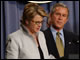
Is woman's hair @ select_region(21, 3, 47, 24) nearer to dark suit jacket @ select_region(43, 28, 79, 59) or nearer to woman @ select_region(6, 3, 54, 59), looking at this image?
woman @ select_region(6, 3, 54, 59)

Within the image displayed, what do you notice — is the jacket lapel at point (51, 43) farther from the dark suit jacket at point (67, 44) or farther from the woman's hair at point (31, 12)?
the woman's hair at point (31, 12)

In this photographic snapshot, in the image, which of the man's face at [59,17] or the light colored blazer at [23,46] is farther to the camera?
the man's face at [59,17]

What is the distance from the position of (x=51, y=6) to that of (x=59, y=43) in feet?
0.84

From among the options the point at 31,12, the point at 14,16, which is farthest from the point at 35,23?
the point at 14,16

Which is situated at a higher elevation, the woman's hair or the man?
the woman's hair

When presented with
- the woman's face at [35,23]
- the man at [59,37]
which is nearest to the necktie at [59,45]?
the man at [59,37]

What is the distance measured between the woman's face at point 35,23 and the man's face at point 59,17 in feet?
0.35

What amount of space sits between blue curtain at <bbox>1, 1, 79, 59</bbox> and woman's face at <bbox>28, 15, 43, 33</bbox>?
7cm

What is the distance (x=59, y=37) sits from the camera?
92 centimetres

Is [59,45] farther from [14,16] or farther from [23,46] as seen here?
[14,16]

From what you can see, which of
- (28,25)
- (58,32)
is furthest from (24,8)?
(58,32)

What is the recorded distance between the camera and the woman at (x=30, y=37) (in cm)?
80


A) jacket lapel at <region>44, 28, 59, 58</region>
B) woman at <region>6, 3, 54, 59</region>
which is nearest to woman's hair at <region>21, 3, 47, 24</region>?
woman at <region>6, 3, 54, 59</region>

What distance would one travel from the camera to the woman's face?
843 millimetres
